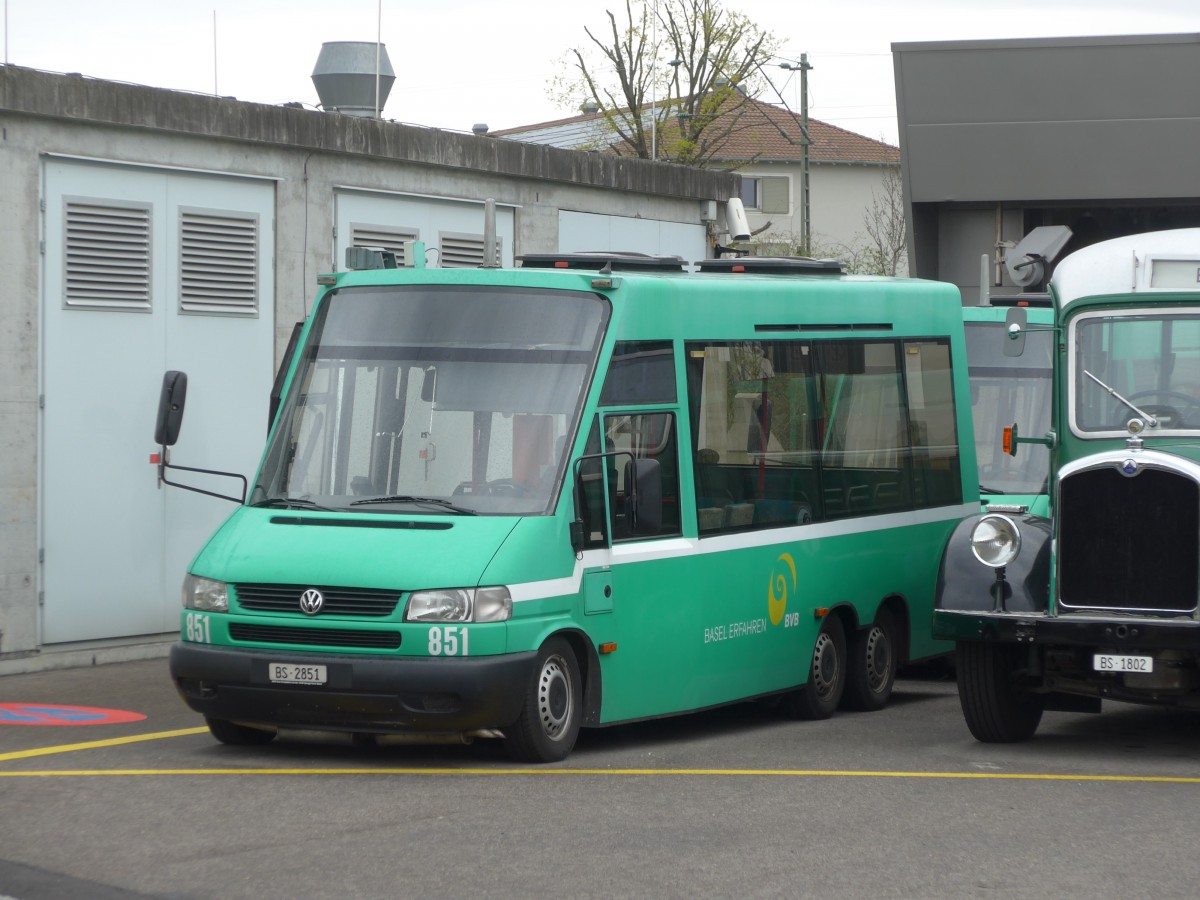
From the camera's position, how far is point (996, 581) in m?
10.7

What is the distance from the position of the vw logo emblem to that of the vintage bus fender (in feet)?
11.2

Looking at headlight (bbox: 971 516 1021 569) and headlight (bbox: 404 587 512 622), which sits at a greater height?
headlight (bbox: 971 516 1021 569)

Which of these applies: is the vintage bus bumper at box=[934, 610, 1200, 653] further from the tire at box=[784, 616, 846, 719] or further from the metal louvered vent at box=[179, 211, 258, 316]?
the metal louvered vent at box=[179, 211, 258, 316]

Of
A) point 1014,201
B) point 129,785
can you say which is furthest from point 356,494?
point 1014,201

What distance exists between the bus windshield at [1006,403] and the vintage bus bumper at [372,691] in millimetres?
6609

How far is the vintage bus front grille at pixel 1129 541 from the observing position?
33.5ft

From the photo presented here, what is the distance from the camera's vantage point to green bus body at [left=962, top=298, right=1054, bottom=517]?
15242mm

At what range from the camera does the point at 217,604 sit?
32.8 ft

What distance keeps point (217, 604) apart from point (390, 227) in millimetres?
8410

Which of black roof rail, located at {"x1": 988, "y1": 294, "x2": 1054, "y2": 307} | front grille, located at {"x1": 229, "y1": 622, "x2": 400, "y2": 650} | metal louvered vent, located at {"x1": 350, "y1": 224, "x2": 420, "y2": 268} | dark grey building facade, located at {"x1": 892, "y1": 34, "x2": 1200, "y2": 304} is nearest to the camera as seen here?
front grille, located at {"x1": 229, "y1": 622, "x2": 400, "y2": 650}

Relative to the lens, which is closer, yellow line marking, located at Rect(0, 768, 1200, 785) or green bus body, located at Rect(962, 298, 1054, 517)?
yellow line marking, located at Rect(0, 768, 1200, 785)

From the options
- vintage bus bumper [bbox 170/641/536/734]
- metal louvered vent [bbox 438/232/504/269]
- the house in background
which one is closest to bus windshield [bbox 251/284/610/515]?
vintage bus bumper [bbox 170/641/536/734]

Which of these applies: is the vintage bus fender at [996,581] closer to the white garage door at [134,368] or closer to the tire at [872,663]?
the tire at [872,663]

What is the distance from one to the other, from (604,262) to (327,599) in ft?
9.97
